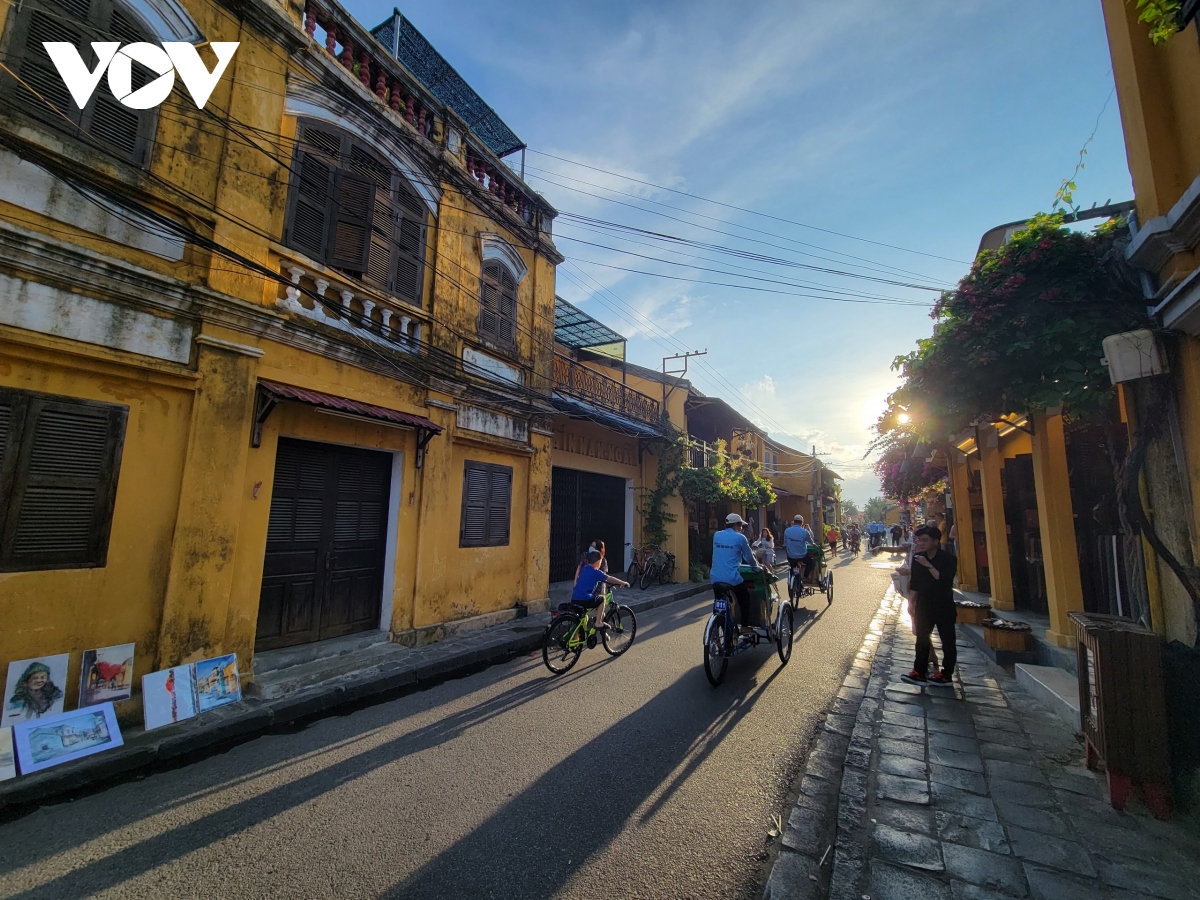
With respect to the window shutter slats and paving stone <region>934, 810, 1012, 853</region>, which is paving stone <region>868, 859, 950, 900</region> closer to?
→ paving stone <region>934, 810, 1012, 853</region>

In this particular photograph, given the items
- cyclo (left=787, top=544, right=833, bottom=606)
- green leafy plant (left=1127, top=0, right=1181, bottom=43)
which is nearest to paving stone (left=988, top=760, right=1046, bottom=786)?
green leafy plant (left=1127, top=0, right=1181, bottom=43)

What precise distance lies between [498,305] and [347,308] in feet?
10.2

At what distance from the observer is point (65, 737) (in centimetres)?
393

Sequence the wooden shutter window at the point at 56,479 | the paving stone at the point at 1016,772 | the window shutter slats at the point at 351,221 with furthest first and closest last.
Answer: the window shutter slats at the point at 351,221 → the wooden shutter window at the point at 56,479 → the paving stone at the point at 1016,772

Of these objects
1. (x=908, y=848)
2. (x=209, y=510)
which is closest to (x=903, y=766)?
(x=908, y=848)

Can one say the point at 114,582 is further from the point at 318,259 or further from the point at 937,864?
the point at 937,864

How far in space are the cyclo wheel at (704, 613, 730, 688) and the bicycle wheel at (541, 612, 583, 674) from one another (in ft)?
5.25

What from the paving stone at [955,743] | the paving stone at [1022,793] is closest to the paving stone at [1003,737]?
the paving stone at [955,743]

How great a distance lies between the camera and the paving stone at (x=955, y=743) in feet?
13.4

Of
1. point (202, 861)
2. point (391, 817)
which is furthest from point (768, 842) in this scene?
point (202, 861)

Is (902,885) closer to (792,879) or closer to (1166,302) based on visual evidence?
(792,879)

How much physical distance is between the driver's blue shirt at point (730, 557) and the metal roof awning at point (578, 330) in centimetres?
802

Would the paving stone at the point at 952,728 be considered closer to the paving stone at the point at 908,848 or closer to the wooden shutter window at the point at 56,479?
the paving stone at the point at 908,848

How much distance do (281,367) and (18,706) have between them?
3.50m
